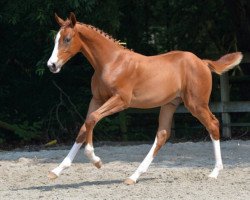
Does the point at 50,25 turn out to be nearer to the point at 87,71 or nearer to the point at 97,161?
the point at 87,71

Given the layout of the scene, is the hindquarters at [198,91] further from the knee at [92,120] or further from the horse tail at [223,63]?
the knee at [92,120]

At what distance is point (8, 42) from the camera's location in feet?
44.2

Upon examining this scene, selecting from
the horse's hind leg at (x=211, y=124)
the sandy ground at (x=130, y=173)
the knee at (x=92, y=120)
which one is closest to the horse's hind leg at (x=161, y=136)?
the sandy ground at (x=130, y=173)

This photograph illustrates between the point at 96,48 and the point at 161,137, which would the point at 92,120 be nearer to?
the point at 96,48

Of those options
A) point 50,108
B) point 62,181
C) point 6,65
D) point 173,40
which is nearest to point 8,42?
point 6,65

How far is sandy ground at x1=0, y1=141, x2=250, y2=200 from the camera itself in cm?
671

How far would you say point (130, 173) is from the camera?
8297mm

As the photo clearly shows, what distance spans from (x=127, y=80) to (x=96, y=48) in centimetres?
52

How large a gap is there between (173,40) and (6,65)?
4.33 meters

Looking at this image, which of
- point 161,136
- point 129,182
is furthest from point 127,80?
point 129,182

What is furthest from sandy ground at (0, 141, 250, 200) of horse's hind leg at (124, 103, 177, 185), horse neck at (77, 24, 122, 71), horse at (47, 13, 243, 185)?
horse neck at (77, 24, 122, 71)

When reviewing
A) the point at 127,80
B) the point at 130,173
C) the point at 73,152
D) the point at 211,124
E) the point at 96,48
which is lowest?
the point at 130,173

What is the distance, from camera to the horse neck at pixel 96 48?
7.21 metres

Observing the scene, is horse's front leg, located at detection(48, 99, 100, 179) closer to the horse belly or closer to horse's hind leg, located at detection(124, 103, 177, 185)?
the horse belly
